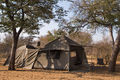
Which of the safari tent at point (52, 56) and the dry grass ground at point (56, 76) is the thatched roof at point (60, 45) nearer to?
the safari tent at point (52, 56)

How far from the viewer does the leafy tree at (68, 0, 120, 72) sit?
29.9 ft

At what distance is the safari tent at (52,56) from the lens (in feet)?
34.4

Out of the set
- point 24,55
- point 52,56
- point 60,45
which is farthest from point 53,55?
point 24,55

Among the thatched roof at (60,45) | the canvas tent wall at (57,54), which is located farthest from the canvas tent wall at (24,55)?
the thatched roof at (60,45)

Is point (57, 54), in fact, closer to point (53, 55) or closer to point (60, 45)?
point (53, 55)

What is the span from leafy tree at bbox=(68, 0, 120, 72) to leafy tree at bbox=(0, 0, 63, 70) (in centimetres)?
169

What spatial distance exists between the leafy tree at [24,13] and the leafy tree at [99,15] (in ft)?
5.55

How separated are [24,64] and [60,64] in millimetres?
3436

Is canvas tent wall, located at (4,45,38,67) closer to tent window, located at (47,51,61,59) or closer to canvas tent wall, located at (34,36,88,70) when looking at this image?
canvas tent wall, located at (34,36,88,70)

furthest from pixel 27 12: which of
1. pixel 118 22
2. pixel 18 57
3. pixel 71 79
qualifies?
pixel 118 22

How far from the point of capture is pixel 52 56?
36.1ft

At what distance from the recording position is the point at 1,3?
9.16 m

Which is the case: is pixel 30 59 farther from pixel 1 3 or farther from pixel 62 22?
pixel 1 3

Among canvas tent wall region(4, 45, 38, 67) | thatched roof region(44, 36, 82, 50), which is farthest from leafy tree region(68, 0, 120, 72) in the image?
canvas tent wall region(4, 45, 38, 67)
